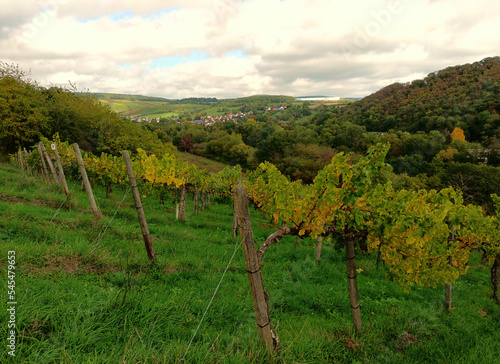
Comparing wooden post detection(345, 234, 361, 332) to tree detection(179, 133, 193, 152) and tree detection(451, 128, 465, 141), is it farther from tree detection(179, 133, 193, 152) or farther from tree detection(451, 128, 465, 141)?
tree detection(179, 133, 193, 152)

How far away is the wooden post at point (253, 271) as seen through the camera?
8.78 ft

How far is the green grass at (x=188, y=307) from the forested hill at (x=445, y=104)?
184 ft

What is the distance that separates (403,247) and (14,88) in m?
29.7

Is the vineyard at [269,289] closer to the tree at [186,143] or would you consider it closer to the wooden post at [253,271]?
the wooden post at [253,271]

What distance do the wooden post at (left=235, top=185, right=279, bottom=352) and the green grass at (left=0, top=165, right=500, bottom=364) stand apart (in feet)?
0.59

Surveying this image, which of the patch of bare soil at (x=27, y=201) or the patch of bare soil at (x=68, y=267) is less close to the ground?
the patch of bare soil at (x=27, y=201)

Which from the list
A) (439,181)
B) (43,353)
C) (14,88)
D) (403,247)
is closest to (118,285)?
(43,353)

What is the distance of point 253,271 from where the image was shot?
277cm

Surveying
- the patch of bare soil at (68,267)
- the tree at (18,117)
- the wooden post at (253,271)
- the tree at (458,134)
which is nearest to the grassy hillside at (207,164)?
the tree at (18,117)

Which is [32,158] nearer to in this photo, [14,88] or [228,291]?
[14,88]

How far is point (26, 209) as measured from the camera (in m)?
6.44

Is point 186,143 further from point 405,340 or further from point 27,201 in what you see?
point 405,340

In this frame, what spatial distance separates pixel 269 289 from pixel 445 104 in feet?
233

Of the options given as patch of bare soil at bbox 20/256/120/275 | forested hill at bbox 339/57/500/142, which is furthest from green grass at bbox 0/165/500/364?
forested hill at bbox 339/57/500/142
